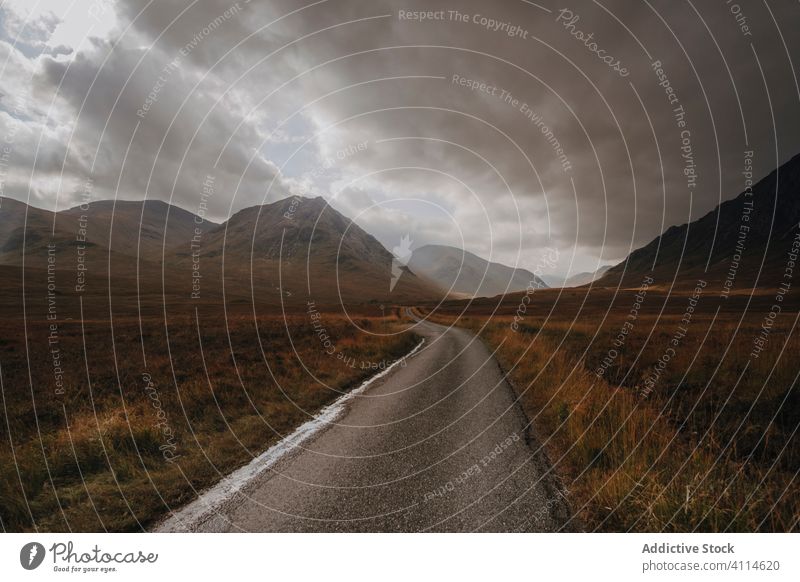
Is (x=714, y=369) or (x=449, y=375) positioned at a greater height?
(x=714, y=369)

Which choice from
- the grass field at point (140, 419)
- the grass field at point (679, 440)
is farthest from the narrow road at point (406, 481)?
the grass field at point (140, 419)

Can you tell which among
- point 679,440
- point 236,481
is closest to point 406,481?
point 236,481

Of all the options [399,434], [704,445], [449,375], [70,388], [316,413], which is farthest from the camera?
[449,375]

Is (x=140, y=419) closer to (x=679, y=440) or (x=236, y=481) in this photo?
(x=236, y=481)

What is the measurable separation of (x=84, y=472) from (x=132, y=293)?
102 metres

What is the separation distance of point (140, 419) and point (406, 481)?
19.4ft

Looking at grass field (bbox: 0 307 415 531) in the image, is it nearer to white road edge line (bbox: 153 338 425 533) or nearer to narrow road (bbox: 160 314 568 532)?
white road edge line (bbox: 153 338 425 533)

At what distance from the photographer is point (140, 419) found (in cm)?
721

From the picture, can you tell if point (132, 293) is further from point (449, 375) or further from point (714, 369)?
point (714, 369)

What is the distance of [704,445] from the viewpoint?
4973 mm

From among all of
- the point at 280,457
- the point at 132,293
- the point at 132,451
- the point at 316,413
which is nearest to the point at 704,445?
the point at 280,457

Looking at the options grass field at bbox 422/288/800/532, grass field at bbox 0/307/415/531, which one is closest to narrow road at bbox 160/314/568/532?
grass field at bbox 422/288/800/532

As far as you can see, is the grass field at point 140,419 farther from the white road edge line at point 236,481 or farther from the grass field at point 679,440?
the grass field at point 679,440

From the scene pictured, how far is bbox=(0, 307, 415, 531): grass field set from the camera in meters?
4.57
